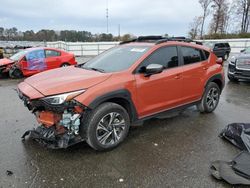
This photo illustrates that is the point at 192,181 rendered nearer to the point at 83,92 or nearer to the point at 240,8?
the point at 83,92

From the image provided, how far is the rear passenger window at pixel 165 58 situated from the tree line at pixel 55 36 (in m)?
33.1

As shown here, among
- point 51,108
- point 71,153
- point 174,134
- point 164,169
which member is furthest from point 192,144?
point 51,108

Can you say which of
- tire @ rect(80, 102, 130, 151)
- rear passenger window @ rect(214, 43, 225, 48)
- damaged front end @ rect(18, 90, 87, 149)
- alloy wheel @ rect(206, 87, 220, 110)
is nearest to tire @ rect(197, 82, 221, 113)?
alloy wheel @ rect(206, 87, 220, 110)

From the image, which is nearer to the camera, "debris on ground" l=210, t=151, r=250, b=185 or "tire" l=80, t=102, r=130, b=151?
"debris on ground" l=210, t=151, r=250, b=185

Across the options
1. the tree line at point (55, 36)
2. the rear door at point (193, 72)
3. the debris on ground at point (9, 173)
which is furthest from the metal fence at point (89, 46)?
the debris on ground at point (9, 173)

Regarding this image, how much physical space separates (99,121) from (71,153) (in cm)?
70

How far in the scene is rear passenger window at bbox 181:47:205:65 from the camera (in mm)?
4547

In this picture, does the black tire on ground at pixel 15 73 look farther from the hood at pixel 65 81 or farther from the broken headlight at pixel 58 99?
the broken headlight at pixel 58 99

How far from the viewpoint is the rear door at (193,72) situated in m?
4.48

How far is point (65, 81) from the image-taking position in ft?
10.6

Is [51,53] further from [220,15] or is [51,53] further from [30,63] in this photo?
[220,15]

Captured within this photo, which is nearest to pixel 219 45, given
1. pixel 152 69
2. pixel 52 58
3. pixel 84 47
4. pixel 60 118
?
pixel 84 47

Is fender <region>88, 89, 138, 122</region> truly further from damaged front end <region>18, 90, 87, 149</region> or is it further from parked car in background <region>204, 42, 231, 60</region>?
parked car in background <region>204, 42, 231, 60</region>

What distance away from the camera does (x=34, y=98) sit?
9.95ft
